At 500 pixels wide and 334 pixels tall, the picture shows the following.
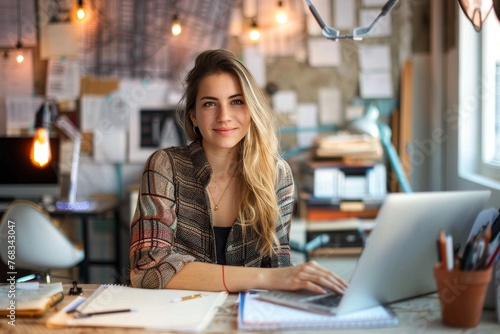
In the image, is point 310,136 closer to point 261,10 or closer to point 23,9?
point 261,10

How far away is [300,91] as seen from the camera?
4.25 m

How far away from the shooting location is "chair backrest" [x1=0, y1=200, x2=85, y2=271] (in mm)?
3311

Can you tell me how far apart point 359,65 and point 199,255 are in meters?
2.66

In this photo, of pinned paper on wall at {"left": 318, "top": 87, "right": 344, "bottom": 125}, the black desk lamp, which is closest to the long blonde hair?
the black desk lamp

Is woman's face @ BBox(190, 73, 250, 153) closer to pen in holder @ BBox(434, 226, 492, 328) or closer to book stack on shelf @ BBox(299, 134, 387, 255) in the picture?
pen in holder @ BBox(434, 226, 492, 328)

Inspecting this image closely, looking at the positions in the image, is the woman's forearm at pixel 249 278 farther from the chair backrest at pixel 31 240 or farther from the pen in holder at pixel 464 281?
Answer: the chair backrest at pixel 31 240

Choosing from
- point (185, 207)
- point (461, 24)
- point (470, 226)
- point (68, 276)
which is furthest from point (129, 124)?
point (470, 226)

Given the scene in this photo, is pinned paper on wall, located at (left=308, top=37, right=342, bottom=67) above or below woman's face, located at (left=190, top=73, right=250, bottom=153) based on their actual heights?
above

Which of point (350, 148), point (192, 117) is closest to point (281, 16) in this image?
point (350, 148)

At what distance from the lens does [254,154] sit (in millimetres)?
1958

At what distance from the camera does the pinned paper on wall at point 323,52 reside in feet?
13.8

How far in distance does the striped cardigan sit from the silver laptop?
434mm

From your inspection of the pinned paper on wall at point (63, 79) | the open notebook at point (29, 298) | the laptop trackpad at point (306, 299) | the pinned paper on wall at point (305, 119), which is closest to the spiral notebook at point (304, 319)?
the laptop trackpad at point (306, 299)

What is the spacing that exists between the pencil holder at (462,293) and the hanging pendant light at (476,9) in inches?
27.0
